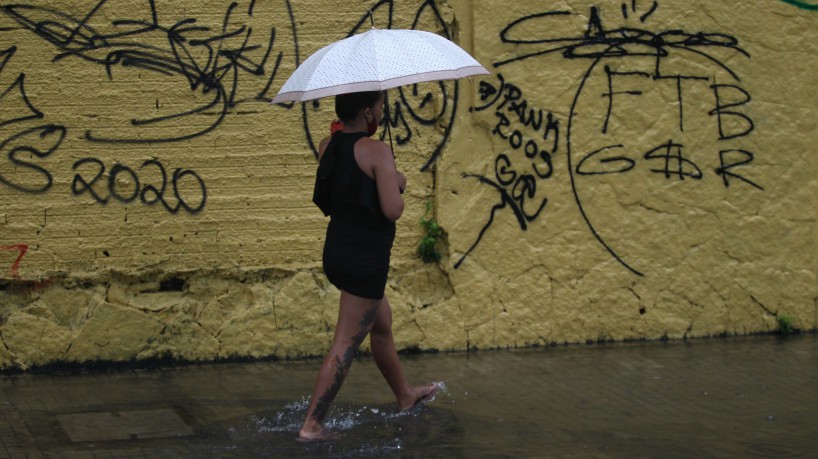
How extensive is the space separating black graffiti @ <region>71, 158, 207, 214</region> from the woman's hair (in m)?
1.73

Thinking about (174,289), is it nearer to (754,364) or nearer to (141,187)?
(141,187)

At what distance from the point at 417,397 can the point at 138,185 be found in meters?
2.20

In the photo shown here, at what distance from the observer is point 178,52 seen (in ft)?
22.6

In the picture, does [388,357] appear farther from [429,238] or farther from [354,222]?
[429,238]

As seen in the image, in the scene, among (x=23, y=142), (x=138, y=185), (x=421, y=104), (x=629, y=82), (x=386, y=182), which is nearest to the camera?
(x=386, y=182)

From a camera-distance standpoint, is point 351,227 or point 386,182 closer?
point 386,182

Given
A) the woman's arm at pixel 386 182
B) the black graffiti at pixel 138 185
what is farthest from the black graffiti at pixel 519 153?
the woman's arm at pixel 386 182

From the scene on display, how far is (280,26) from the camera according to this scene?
275 inches

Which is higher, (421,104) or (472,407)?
(421,104)

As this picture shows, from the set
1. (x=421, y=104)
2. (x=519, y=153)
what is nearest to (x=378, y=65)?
(x=421, y=104)

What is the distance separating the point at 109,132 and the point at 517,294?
8.83 feet

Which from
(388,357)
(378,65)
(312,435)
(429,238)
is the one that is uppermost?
(378,65)

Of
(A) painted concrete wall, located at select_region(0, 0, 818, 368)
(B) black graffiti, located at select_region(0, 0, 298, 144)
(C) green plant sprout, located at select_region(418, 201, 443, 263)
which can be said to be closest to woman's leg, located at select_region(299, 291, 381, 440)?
(A) painted concrete wall, located at select_region(0, 0, 818, 368)

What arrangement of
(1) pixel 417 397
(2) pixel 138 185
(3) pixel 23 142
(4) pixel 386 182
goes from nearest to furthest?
(4) pixel 386 182, (1) pixel 417 397, (3) pixel 23 142, (2) pixel 138 185
